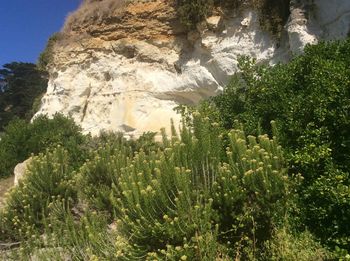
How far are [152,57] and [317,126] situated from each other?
9.93 m

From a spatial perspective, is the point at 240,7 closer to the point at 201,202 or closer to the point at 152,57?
the point at 152,57

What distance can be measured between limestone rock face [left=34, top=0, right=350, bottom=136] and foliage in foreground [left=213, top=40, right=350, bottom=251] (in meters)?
3.66

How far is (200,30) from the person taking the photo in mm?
15133

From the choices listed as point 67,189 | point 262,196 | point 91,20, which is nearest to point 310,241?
point 262,196

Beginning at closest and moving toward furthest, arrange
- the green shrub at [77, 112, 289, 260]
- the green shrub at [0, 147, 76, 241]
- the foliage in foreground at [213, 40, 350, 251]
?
the green shrub at [77, 112, 289, 260] < the foliage in foreground at [213, 40, 350, 251] < the green shrub at [0, 147, 76, 241]

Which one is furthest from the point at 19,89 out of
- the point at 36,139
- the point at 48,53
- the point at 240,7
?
the point at 240,7

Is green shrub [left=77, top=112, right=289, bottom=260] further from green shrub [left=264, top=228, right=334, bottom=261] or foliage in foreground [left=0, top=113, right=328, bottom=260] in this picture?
green shrub [left=264, top=228, right=334, bottom=261]

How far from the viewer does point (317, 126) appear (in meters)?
7.59

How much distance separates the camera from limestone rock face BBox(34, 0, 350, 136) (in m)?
13.1

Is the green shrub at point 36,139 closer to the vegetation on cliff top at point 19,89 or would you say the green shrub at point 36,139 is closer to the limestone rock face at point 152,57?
the limestone rock face at point 152,57

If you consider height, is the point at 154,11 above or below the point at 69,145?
above

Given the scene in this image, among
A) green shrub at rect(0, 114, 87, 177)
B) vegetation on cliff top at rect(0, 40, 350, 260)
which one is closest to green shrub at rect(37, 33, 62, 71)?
green shrub at rect(0, 114, 87, 177)

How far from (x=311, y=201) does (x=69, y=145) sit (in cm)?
1019

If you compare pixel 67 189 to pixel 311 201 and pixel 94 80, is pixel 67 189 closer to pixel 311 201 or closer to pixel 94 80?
pixel 311 201
